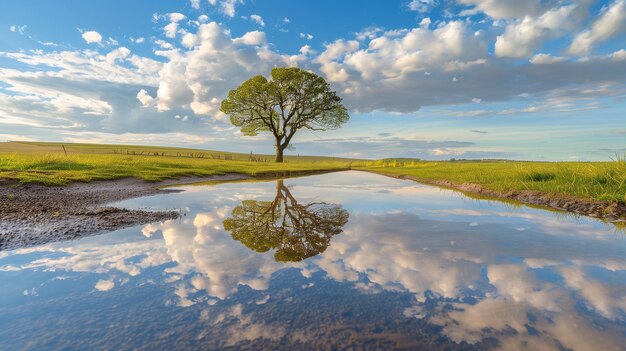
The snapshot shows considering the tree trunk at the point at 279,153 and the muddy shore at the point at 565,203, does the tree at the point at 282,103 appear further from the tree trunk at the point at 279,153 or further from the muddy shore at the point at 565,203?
the muddy shore at the point at 565,203

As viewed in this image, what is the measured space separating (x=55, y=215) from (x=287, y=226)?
25.4 ft

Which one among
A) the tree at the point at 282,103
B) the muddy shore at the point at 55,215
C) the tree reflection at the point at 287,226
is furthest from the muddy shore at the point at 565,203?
the tree at the point at 282,103

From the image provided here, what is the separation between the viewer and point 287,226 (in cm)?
940

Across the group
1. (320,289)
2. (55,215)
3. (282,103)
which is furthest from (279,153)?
(320,289)

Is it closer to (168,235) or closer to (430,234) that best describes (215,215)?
(168,235)

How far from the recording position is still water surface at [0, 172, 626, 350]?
3.63 metres

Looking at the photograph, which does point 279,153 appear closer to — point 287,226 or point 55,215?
point 55,215

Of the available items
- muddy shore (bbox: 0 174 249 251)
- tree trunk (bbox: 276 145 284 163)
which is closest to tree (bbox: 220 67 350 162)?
tree trunk (bbox: 276 145 284 163)

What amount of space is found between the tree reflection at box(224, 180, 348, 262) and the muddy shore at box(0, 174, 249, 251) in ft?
9.33

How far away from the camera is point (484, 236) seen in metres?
8.21

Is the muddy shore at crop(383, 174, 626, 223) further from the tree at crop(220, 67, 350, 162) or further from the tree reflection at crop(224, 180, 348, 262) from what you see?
the tree at crop(220, 67, 350, 162)

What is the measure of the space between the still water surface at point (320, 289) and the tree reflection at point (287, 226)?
0.08 meters

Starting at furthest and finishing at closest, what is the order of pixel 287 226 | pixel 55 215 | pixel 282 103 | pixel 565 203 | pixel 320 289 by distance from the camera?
pixel 282 103
pixel 565 203
pixel 55 215
pixel 287 226
pixel 320 289

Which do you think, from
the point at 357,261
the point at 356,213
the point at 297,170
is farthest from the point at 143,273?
the point at 297,170
